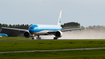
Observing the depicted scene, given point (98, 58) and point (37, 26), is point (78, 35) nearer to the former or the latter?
point (37, 26)

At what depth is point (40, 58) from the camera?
73.2ft

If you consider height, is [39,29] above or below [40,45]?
above

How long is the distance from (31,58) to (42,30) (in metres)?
48.1

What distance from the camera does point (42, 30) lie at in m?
70.2

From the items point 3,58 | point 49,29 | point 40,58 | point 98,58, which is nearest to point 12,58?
point 3,58

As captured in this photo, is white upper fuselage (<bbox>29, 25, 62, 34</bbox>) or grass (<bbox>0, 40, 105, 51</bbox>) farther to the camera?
white upper fuselage (<bbox>29, 25, 62, 34</bbox>)

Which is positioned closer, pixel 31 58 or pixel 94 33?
pixel 31 58

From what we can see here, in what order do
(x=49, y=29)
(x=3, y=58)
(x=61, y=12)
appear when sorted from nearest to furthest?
(x=3, y=58)
(x=49, y=29)
(x=61, y=12)

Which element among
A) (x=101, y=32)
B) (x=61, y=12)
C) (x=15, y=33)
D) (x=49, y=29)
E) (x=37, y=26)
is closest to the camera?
(x=37, y=26)

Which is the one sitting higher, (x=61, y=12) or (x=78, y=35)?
(x=61, y=12)

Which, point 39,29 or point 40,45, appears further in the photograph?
point 39,29

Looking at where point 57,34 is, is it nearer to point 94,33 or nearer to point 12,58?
point 94,33

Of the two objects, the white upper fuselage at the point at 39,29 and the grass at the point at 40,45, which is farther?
the white upper fuselage at the point at 39,29

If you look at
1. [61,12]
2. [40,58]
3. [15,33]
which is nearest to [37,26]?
[61,12]
